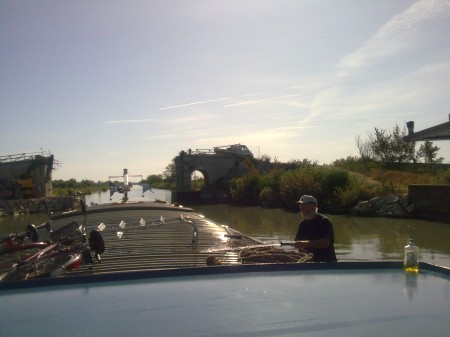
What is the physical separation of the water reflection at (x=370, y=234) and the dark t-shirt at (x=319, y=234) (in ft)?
21.2

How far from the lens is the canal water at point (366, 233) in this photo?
50.3 ft

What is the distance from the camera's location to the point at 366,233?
67.5 ft

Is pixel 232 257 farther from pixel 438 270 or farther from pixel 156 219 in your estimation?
pixel 156 219

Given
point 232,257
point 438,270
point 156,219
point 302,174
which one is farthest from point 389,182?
point 438,270

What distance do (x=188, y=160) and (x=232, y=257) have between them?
39.9 m

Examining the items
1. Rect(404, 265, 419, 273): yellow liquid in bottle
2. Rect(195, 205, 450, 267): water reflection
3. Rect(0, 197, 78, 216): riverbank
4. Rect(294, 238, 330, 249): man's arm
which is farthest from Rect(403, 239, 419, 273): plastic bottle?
Rect(0, 197, 78, 216): riverbank

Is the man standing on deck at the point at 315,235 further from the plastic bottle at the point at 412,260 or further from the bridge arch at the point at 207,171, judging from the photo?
the bridge arch at the point at 207,171

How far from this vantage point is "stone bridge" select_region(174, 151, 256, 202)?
151 feet

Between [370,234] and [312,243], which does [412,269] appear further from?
[370,234]

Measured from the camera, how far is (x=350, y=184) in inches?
1184

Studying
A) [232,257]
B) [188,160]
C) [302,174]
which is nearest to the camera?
[232,257]

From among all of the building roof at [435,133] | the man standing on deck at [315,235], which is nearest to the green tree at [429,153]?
the building roof at [435,133]

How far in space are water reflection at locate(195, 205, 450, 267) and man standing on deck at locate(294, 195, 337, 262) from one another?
6480 mm

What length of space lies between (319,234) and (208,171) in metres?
42.4
